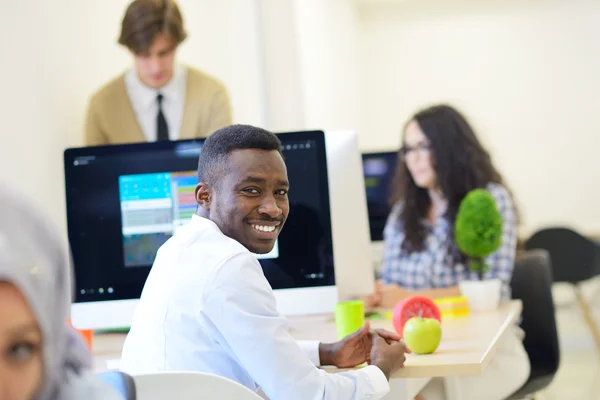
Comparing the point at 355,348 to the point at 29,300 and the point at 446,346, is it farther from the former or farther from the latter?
the point at 29,300

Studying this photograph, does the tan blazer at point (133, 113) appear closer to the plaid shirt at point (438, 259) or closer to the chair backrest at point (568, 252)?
the plaid shirt at point (438, 259)

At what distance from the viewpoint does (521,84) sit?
7.53 meters

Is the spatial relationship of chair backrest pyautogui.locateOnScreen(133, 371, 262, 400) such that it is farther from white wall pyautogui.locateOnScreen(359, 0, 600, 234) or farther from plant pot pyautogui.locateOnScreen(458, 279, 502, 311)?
white wall pyautogui.locateOnScreen(359, 0, 600, 234)

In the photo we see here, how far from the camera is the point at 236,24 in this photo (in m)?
5.04

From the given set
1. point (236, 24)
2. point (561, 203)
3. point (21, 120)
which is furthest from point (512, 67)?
point (21, 120)

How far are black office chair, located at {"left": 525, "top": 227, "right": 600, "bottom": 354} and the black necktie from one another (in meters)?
3.03

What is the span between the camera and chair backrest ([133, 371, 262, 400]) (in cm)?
104

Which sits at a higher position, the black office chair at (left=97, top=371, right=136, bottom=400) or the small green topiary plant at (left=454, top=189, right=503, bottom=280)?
the small green topiary plant at (left=454, top=189, right=503, bottom=280)

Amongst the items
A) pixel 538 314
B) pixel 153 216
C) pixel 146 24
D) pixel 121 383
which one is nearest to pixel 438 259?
pixel 538 314

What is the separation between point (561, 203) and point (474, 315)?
519cm

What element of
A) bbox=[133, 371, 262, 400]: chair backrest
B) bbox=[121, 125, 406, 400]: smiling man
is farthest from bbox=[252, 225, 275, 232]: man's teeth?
bbox=[133, 371, 262, 400]: chair backrest

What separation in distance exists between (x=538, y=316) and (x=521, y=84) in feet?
15.9

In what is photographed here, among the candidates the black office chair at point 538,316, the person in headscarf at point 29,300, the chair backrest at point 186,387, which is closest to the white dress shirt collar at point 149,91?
the black office chair at point 538,316

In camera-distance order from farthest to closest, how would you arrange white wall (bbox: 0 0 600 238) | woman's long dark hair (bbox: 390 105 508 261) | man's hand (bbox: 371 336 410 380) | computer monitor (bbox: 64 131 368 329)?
1. white wall (bbox: 0 0 600 238)
2. woman's long dark hair (bbox: 390 105 508 261)
3. computer monitor (bbox: 64 131 368 329)
4. man's hand (bbox: 371 336 410 380)
